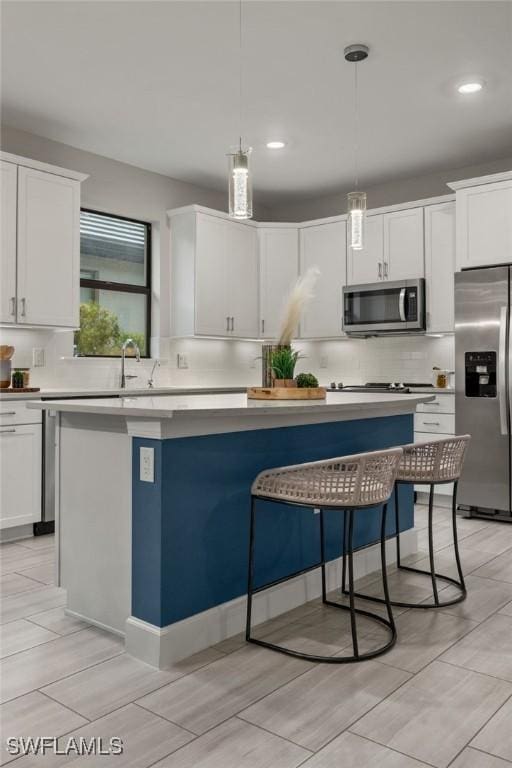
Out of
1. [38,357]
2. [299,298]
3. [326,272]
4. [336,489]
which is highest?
[326,272]

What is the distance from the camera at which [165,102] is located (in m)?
4.11

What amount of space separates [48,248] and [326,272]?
102 inches

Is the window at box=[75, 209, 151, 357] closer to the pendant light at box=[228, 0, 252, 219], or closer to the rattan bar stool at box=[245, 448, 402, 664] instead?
the pendant light at box=[228, 0, 252, 219]

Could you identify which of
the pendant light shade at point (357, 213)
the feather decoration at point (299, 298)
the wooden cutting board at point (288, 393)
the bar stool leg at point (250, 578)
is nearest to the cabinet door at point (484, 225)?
the pendant light shade at point (357, 213)

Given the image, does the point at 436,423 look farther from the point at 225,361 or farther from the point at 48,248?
the point at 48,248

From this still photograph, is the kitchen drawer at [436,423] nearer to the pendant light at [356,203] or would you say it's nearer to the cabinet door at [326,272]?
the cabinet door at [326,272]

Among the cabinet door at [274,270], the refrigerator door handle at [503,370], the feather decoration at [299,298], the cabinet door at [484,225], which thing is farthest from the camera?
the cabinet door at [274,270]

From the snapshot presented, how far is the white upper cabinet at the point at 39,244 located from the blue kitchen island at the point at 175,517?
5.97ft

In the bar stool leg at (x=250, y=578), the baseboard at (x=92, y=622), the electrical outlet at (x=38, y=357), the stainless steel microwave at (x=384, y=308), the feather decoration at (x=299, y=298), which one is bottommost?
the baseboard at (x=92, y=622)

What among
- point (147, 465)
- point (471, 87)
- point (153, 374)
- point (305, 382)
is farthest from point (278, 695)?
point (153, 374)

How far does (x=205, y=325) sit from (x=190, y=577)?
3447 millimetres

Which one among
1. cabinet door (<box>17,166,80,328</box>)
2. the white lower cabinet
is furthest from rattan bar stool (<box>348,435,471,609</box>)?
cabinet door (<box>17,166,80,328</box>)

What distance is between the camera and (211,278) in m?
5.61

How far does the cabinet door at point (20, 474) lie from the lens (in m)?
3.86
